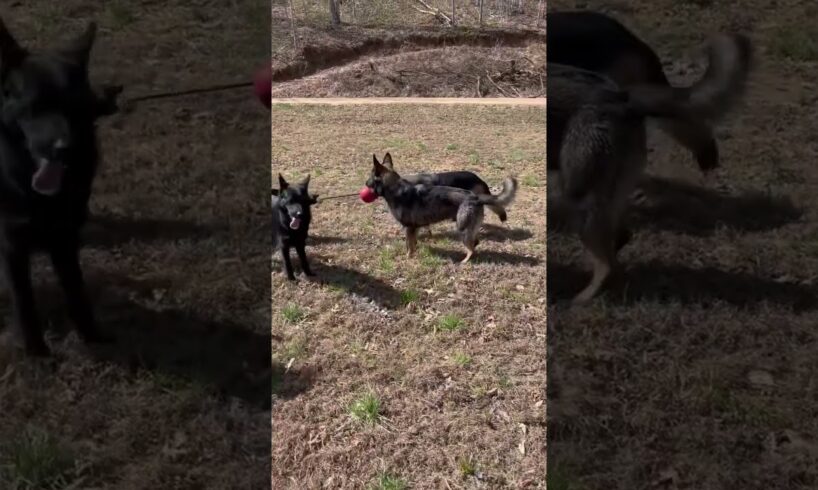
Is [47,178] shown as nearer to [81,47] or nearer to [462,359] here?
[81,47]

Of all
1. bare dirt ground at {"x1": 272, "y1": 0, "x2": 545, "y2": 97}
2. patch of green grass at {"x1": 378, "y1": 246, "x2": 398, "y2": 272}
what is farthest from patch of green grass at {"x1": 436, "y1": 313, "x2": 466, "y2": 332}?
bare dirt ground at {"x1": 272, "y1": 0, "x2": 545, "y2": 97}

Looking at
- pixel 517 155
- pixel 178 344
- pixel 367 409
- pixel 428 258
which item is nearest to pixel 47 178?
pixel 178 344

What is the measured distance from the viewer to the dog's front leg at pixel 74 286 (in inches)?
92.6

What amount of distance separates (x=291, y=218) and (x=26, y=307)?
8.31 feet

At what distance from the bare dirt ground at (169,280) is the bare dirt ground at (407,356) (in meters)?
0.96

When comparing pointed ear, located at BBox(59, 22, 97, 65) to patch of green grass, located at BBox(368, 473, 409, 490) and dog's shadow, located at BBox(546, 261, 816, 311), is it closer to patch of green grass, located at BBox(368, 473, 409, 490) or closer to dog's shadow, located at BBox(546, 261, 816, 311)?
dog's shadow, located at BBox(546, 261, 816, 311)

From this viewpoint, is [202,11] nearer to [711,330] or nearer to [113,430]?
[113,430]

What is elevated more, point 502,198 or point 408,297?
point 502,198

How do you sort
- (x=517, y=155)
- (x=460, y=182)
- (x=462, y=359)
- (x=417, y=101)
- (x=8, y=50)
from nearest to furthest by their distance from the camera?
(x=8, y=50) → (x=462, y=359) → (x=460, y=182) → (x=517, y=155) → (x=417, y=101)

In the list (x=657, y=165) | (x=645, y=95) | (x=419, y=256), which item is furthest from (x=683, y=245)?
(x=419, y=256)

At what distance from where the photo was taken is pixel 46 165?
86.9 inches

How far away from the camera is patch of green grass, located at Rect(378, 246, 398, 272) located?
531cm

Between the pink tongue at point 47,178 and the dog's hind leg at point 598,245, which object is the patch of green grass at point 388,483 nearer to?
the dog's hind leg at point 598,245

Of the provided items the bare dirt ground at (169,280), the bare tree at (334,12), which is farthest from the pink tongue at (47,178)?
the bare tree at (334,12)
